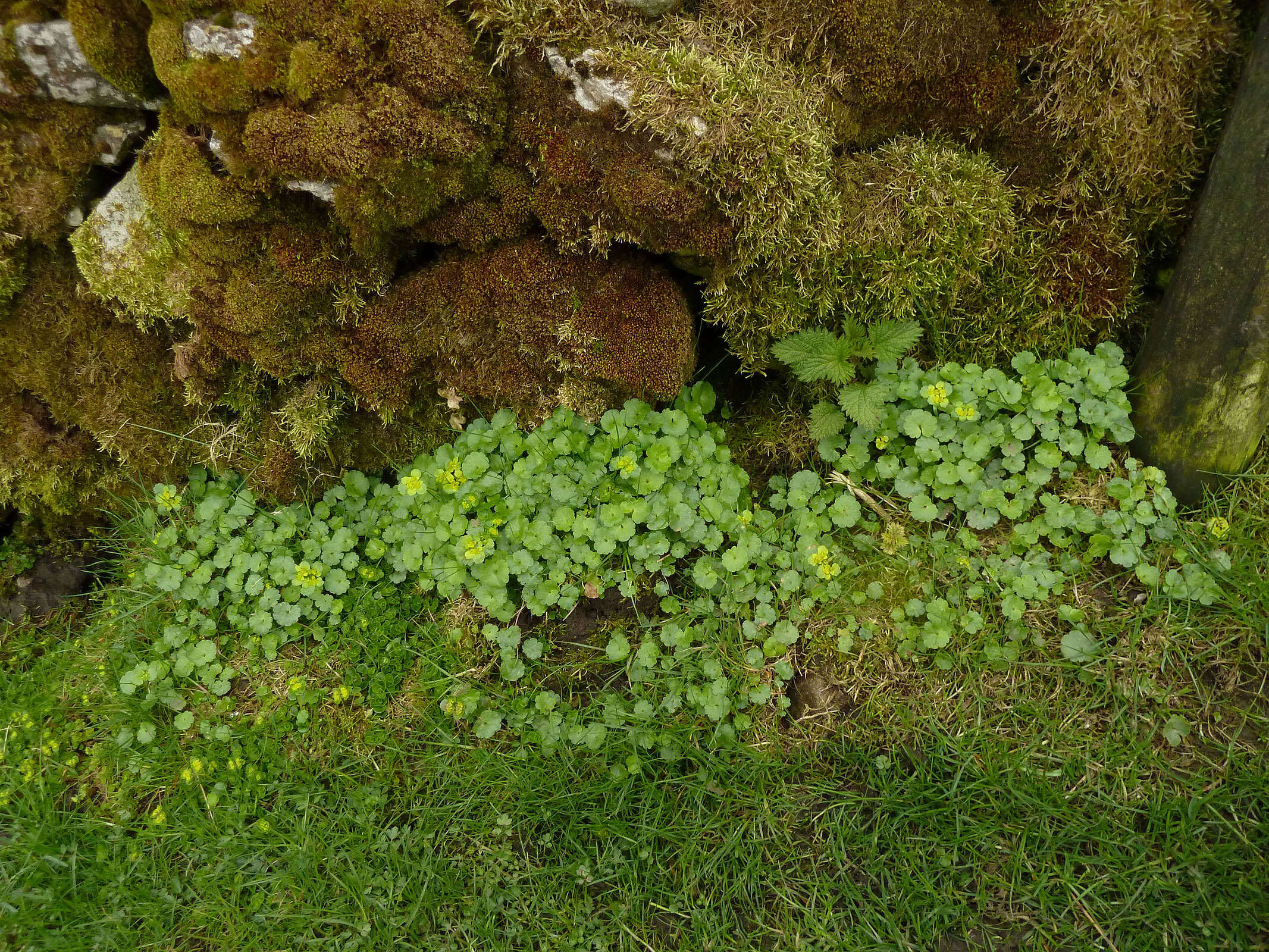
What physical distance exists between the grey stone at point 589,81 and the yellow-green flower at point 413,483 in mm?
1530

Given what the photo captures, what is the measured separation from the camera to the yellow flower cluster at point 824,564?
278cm

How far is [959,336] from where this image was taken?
297 cm

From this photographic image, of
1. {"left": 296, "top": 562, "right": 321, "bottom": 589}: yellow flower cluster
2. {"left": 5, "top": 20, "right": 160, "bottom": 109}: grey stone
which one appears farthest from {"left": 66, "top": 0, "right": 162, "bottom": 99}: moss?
{"left": 296, "top": 562, "right": 321, "bottom": 589}: yellow flower cluster

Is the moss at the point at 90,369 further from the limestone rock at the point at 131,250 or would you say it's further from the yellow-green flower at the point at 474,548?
the yellow-green flower at the point at 474,548

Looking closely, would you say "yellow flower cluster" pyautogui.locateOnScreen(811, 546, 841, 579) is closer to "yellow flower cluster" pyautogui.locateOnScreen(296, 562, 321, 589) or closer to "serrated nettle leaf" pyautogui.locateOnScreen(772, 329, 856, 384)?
"serrated nettle leaf" pyautogui.locateOnScreen(772, 329, 856, 384)

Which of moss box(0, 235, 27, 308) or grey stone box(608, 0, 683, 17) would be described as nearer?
grey stone box(608, 0, 683, 17)

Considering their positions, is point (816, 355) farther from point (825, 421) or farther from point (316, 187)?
point (316, 187)

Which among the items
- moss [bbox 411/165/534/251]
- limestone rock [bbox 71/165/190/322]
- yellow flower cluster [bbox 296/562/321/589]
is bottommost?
yellow flower cluster [bbox 296/562/321/589]

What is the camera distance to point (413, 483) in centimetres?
298

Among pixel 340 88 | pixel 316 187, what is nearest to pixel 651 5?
pixel 340 88

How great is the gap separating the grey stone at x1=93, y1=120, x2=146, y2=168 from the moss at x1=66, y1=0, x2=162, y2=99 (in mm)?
238

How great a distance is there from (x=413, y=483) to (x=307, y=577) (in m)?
0.59

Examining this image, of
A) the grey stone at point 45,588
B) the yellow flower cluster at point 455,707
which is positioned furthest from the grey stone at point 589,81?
the grey stone at point 45,588

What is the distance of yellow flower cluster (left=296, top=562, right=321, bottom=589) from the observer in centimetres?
302
